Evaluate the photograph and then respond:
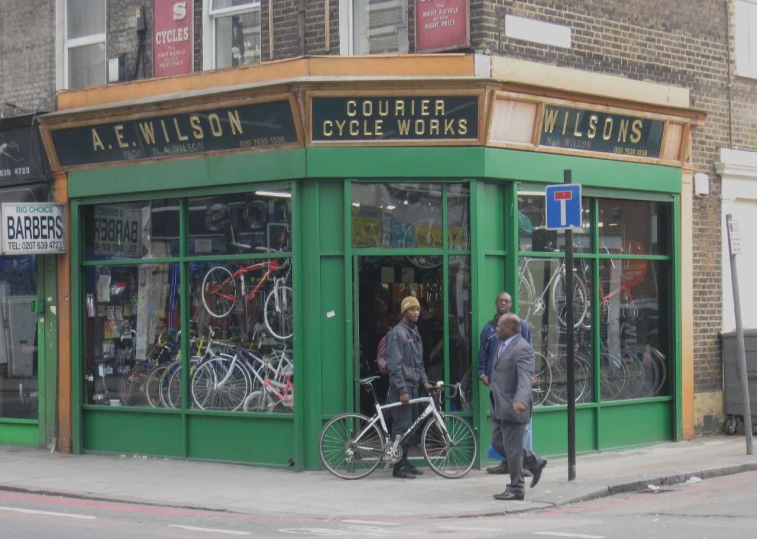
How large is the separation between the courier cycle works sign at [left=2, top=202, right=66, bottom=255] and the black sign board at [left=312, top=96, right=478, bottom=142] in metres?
4.32

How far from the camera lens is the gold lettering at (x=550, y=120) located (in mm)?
14023

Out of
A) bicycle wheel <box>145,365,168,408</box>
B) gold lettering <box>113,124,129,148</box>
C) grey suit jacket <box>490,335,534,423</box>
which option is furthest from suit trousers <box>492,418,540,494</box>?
gold lettering <box>113,124,129,148</box>

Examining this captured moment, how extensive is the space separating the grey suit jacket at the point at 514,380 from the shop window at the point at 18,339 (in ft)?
24.6

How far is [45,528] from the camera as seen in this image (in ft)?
32.8

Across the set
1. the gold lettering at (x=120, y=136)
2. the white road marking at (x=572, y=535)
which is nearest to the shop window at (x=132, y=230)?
the gold lettering at (x=120, y=136)

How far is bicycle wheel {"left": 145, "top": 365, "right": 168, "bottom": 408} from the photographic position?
49.3ft

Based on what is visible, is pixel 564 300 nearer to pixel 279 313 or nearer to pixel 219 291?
pixel 279 313

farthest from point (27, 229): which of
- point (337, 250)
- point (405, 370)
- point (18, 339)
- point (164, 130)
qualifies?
point (405, 370)

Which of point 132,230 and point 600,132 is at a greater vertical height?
point 600,132

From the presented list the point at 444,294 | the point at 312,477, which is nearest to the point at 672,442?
the point at 444,294

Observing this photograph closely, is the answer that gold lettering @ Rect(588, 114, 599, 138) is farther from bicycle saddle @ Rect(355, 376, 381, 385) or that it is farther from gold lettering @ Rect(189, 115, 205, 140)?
gold lettering @ Rect(189, 115, 205, 140)

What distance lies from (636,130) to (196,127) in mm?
5516

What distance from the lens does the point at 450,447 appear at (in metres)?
13.0

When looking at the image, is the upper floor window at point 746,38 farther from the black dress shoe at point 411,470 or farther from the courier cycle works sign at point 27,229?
the courier cycle works sign at point 27,229
